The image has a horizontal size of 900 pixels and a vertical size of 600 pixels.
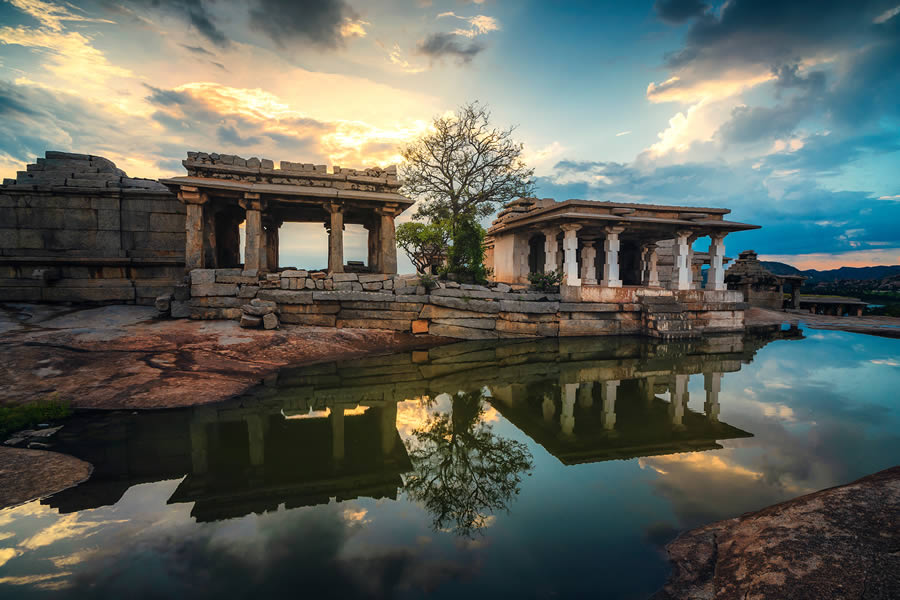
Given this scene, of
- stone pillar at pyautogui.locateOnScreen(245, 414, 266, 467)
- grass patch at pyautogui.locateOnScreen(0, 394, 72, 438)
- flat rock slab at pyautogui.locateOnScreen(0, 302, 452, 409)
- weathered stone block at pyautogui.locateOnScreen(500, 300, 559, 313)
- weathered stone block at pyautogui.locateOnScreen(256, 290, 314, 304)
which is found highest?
weathered stone block at pyautogui.locateOnScreen(256, 290, 314, 304)

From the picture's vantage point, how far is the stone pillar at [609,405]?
19.4 feet

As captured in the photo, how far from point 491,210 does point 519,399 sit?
657 inches

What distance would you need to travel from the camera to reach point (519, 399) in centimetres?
716

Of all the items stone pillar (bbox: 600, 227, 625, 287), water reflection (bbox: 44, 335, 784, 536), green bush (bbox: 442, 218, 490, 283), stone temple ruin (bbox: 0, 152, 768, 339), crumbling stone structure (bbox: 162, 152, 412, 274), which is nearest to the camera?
water reflection (bbox: 44, 335, 784, 536)

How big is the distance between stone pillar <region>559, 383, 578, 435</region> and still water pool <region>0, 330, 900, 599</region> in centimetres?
5

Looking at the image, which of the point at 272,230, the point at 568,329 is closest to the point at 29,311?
the point at 272,230

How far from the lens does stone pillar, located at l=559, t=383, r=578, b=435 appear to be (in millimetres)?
5762

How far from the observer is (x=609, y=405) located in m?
6.77

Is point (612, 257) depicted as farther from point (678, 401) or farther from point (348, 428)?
point (348, 428)

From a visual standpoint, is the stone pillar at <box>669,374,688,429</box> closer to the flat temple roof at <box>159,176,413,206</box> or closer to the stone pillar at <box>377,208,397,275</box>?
the stone pillar at <box>377,208,397,275</box>

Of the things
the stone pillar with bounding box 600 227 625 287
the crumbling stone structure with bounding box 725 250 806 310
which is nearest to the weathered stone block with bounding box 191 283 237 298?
the stone pillar with bounding box 600 227 625 287

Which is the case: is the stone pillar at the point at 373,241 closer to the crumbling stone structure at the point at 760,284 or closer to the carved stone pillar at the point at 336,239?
the carved stone pillar at the point at 336,239

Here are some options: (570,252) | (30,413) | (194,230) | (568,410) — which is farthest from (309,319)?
(570,252)

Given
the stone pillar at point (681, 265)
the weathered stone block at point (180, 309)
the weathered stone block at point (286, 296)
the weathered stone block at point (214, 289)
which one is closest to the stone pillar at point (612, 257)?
the stone pillar at point (681, 265)
